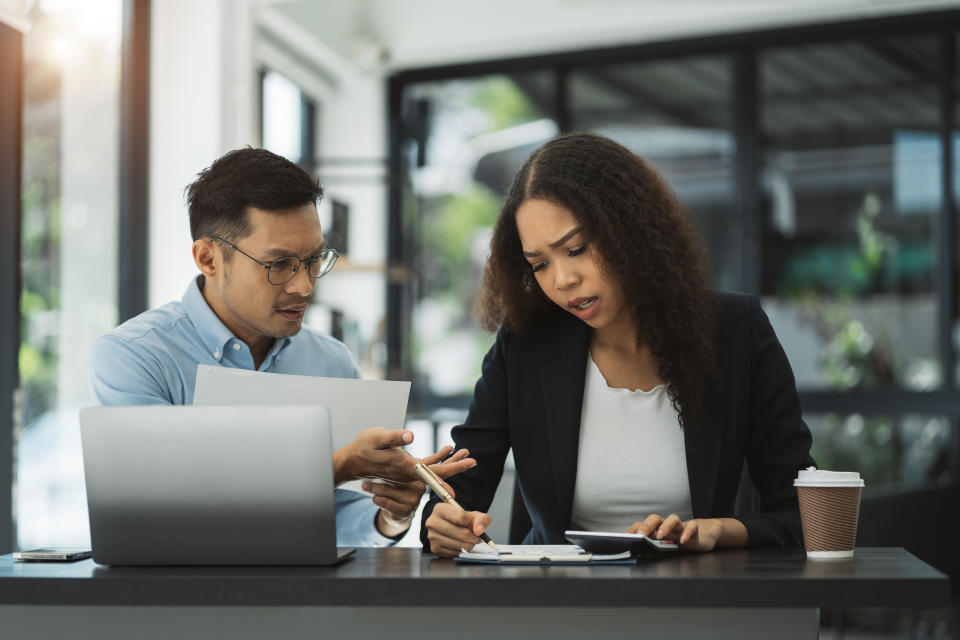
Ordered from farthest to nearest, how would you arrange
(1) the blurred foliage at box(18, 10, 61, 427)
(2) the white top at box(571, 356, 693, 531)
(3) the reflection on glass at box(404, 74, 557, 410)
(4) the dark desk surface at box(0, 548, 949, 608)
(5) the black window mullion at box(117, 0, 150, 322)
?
1. (3) the reflection on glass at box(404, 74, 557, 410)
2. (5) the black window mullion at box(117, 0, 150, 322)
3. (1) the blurred foliage at box(18, 10, 61, 427)
4. (2) the white top at box(571, 356, 693, 531)
5. (4) the dark desk surface at box(0, 548, 949, 608)

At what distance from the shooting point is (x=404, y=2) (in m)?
5.67

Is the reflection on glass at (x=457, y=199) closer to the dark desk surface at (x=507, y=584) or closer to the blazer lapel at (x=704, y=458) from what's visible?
the blazer lapel at (x=704, y=458)

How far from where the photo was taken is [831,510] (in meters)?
1.37

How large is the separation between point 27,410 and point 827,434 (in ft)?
12.0

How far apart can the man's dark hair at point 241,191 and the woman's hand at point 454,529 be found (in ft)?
2.54

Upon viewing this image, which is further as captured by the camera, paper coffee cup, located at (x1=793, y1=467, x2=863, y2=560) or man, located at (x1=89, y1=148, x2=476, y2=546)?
man, located at (x1=89, y1=148, x2=476, y2=546)

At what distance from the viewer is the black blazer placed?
5.87 feet

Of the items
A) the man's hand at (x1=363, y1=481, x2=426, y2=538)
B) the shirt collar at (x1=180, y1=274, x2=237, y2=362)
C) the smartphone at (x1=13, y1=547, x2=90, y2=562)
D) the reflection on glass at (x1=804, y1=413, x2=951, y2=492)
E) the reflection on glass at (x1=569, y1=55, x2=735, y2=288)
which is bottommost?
the reflection on glass at (x1=804, y1=413, x2=951, y2=492)

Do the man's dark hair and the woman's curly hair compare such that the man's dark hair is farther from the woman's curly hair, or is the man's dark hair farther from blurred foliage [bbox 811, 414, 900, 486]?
blurred foliage [bbox 811, 414, 900, 486]

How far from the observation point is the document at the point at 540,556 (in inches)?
52.6

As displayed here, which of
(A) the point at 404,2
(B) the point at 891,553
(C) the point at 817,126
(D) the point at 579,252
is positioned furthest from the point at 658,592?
(A) the point at 404,2

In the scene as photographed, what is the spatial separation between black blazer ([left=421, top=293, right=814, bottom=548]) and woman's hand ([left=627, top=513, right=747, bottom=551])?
0.64 ft

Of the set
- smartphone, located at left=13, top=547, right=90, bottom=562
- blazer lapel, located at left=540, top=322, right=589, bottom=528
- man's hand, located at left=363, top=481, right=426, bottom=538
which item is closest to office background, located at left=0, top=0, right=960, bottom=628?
blazer lapel, located at left=540, top=322, right=589, bottom=528

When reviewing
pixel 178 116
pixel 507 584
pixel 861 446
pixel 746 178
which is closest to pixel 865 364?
pixel 861 446
